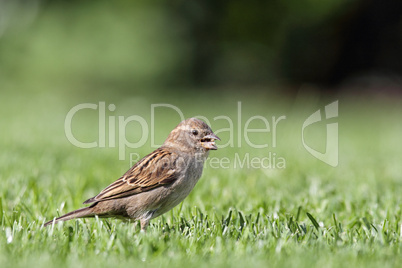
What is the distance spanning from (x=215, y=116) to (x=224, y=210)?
8756 mm

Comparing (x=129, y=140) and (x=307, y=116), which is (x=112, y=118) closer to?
(x=129, y=140)

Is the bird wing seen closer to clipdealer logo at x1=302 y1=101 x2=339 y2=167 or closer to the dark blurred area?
clipdealer logo at x1=302 y1=101 x2=339 y2=167

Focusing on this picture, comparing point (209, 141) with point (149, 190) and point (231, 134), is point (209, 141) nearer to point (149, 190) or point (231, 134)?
point (149, 190)

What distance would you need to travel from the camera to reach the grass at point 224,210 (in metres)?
3.35

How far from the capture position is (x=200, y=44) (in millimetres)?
21016

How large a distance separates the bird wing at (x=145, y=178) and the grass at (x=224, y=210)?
235mm

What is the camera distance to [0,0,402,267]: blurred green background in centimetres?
361

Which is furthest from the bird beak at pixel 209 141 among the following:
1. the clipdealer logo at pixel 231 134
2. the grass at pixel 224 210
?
the clipdealer logo at pixel 231 134

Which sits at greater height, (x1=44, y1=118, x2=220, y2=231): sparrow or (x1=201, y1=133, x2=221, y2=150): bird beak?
(x1=201, y1=133, x2=221, y2=150): bird beak

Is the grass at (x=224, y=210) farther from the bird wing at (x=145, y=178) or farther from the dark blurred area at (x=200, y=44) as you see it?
the dark blurred area at (x=200, y=44)

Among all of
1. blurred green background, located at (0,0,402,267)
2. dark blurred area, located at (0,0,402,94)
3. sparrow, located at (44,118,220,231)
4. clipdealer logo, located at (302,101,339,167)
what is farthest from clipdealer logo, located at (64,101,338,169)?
dark blurred area, located at (0,0,402,94)

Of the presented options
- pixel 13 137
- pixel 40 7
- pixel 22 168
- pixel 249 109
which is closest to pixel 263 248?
pixel 22 168

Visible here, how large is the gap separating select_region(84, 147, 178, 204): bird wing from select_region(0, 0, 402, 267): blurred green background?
0.94 feet

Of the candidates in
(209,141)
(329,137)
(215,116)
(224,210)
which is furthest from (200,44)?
(209,141)
